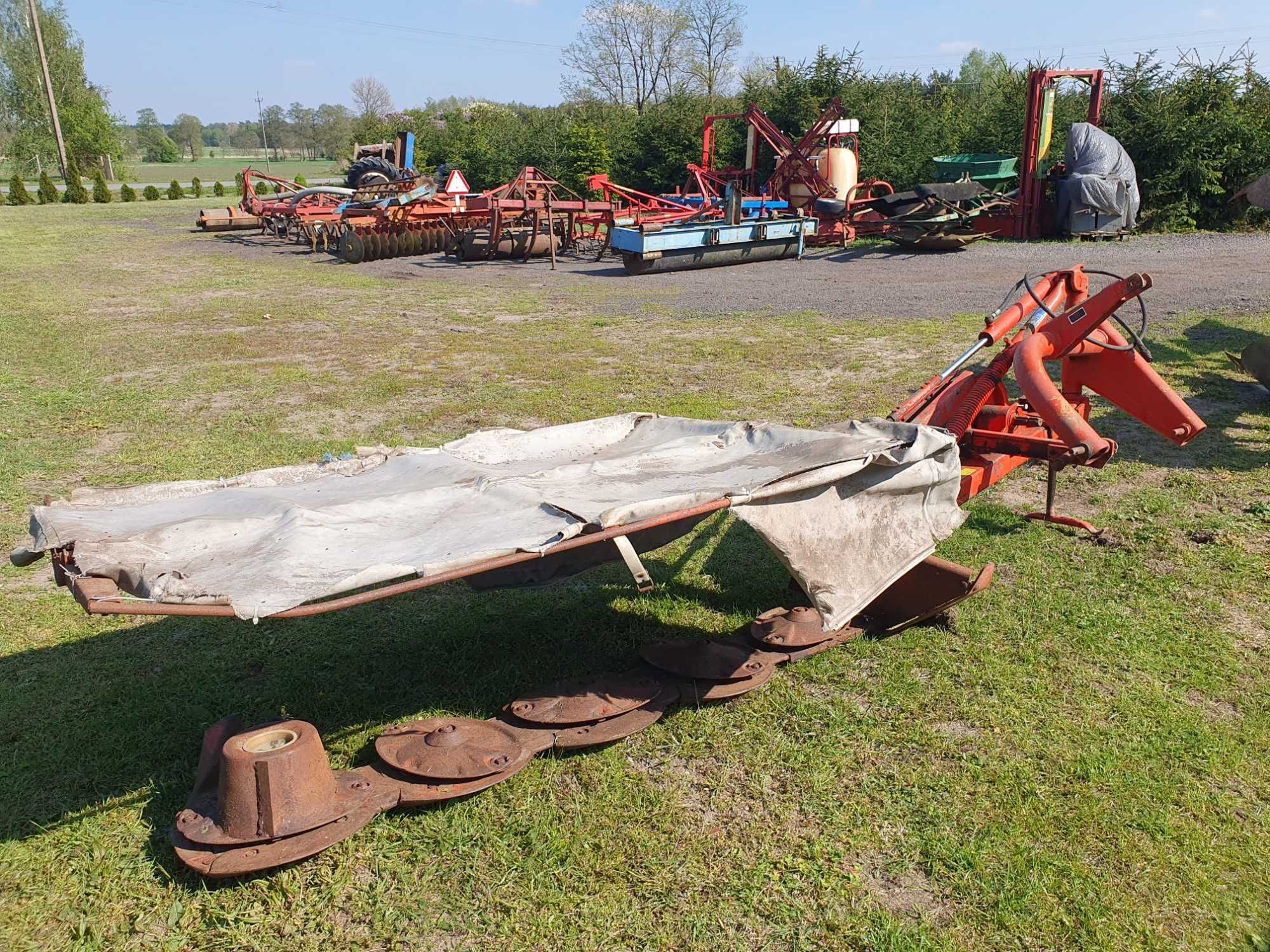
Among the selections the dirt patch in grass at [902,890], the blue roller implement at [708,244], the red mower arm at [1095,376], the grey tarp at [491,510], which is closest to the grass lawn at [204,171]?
the blue roller implement at [708,244]

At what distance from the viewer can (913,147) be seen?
21234mm

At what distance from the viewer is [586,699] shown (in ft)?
11.1

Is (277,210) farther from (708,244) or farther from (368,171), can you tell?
(708,244)

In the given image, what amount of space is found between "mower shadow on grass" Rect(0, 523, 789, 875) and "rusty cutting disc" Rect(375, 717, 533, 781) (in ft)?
0.76

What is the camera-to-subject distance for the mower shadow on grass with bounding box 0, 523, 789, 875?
315 centimetres

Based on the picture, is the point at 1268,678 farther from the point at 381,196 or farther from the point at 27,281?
the point at 381,196

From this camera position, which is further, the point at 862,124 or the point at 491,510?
the point at 862,124

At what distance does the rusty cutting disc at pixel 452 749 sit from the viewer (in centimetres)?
298

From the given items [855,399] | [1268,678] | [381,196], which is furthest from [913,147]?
[1268,678]

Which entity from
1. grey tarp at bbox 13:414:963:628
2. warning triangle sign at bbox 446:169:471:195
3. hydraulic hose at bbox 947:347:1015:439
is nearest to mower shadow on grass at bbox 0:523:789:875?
grey tarp at bbox 13:414:963:628

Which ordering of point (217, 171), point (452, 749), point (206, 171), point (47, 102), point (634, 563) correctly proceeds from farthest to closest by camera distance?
point (217, 171), point (206, 171), point (47, 102), point (452, 749), point (634, 563)

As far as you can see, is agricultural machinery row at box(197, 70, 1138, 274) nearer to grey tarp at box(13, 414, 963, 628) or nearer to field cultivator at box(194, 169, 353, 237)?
field cultivator at box(194, 169, 353, 237)

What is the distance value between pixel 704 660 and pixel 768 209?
15.9 meters

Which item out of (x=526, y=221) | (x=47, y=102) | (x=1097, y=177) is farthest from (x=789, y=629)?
(x=47, y=102)
